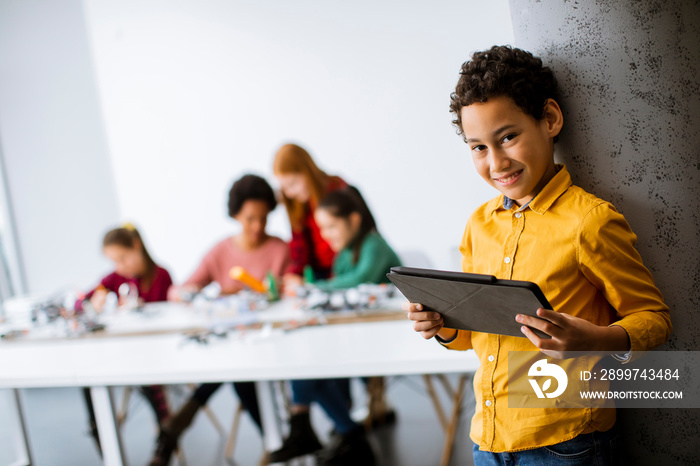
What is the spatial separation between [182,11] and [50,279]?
2.55 meters

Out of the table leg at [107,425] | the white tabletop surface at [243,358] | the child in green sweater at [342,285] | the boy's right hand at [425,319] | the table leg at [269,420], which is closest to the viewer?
the boy's right hand at [425,319]

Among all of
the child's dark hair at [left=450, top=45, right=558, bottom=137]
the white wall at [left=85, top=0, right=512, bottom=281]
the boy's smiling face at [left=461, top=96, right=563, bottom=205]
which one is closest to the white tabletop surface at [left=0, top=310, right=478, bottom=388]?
the boy's smiling face at [left=461, top=96, right=563, bottom=205]

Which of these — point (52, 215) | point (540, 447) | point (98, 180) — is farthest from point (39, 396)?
point (540, 447)

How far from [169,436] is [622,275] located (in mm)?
2349

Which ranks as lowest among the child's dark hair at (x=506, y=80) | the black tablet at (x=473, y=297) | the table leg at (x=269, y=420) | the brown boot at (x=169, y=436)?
the brown boot at (x=169, y=436)

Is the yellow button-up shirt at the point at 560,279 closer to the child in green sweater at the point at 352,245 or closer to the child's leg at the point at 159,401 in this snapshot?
the child in green sweater at the point at 352,245

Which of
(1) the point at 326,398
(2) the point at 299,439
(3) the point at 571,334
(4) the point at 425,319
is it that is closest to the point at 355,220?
(1) the point at 326,398

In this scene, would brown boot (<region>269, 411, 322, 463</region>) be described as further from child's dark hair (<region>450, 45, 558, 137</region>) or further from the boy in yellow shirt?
child's dark hair (<region>450, 45, 558, 137</region>)

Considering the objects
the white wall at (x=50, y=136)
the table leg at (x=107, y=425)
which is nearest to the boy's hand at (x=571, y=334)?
the table leg at (x=107, y=425)

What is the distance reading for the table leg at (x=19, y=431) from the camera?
2556 millimetres

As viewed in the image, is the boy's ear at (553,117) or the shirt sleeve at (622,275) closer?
the shirt sleeve at (622,275)

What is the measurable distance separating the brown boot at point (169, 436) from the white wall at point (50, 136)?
264 centimetres

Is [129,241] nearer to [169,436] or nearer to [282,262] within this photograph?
[282,262]

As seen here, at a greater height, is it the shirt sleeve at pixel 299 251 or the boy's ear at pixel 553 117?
the boy's ear at pixel 553 117
